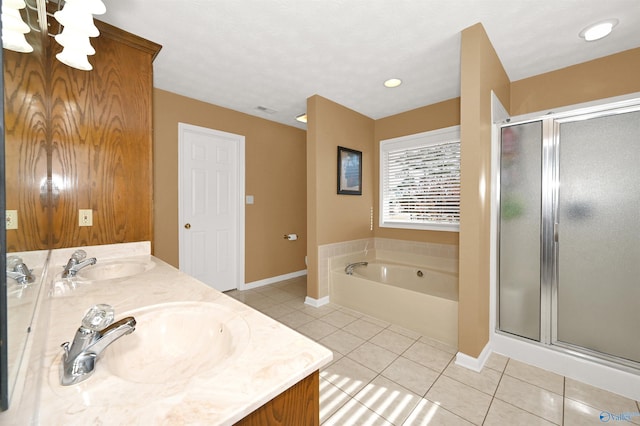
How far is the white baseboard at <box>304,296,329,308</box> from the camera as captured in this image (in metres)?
3.19

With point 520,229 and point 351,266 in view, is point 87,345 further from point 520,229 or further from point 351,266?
point 351,266

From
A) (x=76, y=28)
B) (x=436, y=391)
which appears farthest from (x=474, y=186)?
(x=76, y=28)

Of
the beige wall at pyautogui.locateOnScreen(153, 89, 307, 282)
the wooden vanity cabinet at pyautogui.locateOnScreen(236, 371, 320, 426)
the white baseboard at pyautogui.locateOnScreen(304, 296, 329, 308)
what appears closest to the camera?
the wooden vanity cabinet at pyautogui.locateOnScreen(236, 371, 320, 426)

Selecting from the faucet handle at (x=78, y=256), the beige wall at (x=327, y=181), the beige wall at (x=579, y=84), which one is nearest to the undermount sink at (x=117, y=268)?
the faucet handle at (x=78, y=256)

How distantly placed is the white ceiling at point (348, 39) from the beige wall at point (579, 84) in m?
0.09

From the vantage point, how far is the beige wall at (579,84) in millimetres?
2230

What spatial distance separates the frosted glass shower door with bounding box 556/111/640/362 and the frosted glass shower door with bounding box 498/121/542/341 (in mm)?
136

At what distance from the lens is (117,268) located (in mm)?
1788

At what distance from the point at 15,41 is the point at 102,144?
1.50 metres

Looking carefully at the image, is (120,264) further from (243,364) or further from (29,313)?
(243,364)

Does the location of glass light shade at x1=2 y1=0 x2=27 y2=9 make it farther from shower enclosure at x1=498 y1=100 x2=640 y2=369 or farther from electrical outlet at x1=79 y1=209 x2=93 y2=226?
shower enclosure at x1=498 y1=100 x2=640 y2=369

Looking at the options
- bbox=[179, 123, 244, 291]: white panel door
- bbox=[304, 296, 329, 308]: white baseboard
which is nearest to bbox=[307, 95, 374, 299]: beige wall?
bbox=[304, 296, 329, 308]: white baseboard

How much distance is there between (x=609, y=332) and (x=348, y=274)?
2135mm

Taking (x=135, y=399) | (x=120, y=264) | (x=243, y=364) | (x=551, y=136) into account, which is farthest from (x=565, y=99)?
(x=120, y=264)
